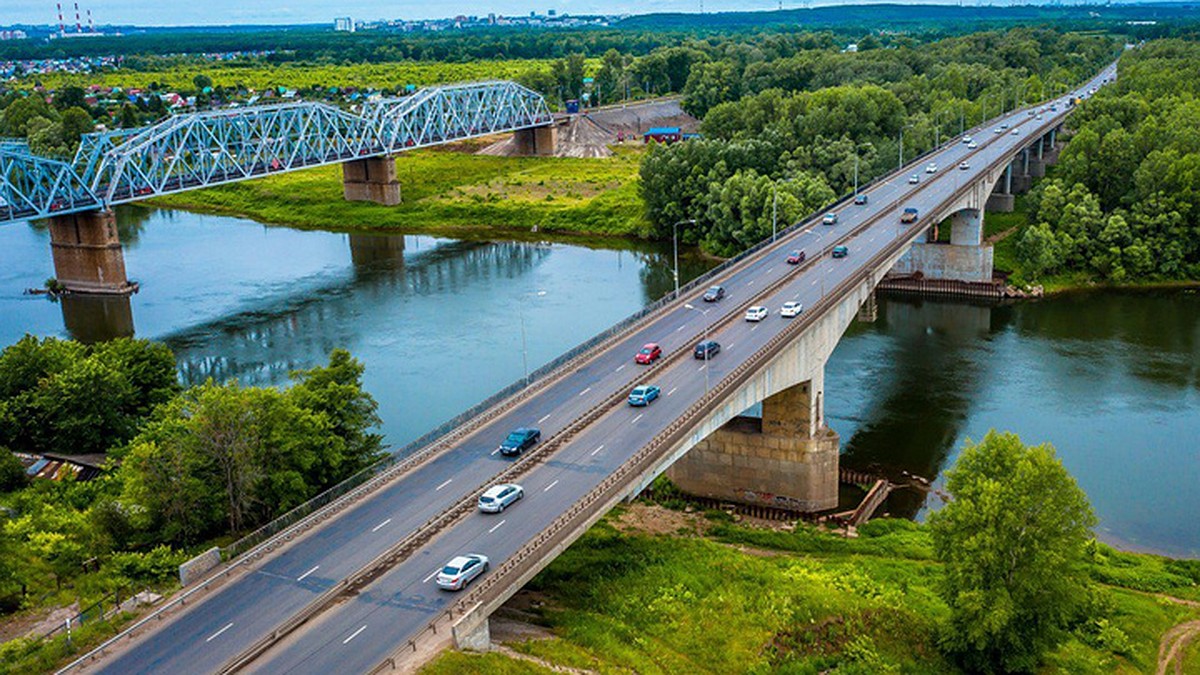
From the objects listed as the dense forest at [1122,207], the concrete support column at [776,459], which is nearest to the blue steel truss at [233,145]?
A: the concrete support column at [776,459]

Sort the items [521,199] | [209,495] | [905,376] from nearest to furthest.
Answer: [209,495], [905,376], [521,199]

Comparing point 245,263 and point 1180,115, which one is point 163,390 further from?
point 1180,115

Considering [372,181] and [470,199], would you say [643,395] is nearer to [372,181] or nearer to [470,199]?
[470,199]

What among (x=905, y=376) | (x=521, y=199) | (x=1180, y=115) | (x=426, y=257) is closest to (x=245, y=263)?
(x=426, y=257)

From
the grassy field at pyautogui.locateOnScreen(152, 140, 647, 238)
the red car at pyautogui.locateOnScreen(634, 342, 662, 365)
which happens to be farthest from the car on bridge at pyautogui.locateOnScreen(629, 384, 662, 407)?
the grassy field at pyautogui.locateOnScreen(152, 140, 647, 238)

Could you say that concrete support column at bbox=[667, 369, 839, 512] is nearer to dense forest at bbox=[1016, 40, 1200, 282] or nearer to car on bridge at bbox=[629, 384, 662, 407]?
car on bridge at bbox=[629, 384, 662, 407]

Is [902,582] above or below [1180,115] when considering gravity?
below

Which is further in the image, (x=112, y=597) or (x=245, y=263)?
(x=245, y=263)
